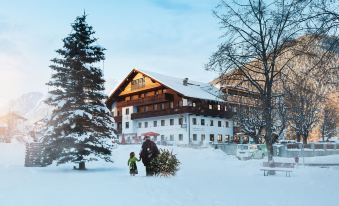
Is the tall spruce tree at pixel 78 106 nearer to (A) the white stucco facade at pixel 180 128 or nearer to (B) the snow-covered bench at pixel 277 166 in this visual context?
(B) the snow-covered bench at pixel 277 166

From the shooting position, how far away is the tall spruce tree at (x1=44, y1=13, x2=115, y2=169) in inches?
944

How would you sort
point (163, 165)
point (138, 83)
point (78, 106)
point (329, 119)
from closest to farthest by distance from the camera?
point (163, 165) < point (78, 106) < point (329, 119) < point (138, 83)

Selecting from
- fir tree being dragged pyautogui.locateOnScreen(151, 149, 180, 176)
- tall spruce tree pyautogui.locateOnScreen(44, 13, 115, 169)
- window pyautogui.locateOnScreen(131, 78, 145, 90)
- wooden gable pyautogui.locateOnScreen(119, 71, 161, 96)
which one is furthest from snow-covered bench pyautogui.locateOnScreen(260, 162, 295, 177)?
window pyautogui.locateOnScreen(131, 78, 145, 90)

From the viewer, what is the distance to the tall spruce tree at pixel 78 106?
2397 cm

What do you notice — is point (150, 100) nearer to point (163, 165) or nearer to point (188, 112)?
point (188, 112)

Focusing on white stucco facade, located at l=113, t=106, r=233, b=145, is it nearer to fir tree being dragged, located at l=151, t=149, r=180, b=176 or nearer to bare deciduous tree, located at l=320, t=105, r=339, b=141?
bare deciduous tree, located at l=320, t=105, r=339, b=141

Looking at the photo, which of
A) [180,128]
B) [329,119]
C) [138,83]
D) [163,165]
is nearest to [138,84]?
[138,83]

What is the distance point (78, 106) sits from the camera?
24984 mm

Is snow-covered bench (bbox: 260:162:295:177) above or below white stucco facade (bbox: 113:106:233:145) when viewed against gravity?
below

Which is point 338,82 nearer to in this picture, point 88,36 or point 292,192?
point 292,192

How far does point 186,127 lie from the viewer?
60.8 meters

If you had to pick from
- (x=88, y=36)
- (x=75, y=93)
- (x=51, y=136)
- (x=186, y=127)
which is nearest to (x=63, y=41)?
(x=88, y=36)

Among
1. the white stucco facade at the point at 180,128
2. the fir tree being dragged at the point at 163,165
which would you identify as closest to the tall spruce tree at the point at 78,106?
the fir tree being dragged at the point at 163,165

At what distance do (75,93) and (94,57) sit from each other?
257 centimetres
